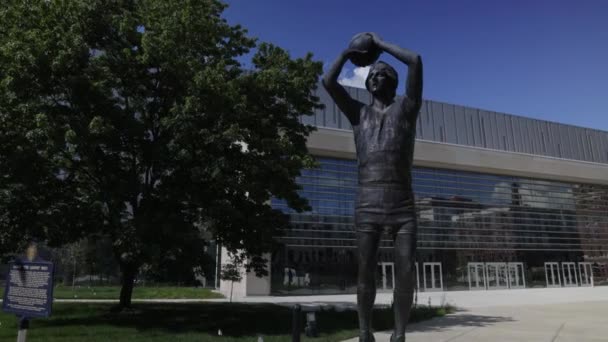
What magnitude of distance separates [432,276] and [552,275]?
13247 millimetres

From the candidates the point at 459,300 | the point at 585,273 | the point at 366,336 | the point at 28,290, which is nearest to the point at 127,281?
the point at 28,290

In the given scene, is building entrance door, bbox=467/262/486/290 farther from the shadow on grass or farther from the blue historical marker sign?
the blue historical marker sign

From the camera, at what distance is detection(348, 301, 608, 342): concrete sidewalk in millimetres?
10195

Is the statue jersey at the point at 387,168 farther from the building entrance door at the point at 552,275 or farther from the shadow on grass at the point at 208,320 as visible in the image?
the building entrance door at the point at 552,275

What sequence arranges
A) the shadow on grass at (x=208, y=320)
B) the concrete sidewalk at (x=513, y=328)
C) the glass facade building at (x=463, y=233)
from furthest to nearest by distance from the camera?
1. the glass facade building at (x=463, y=233)
2. the shadow on grass at (x=208, y=320)
3. the concrete sidewalk at (x=513, y=328)

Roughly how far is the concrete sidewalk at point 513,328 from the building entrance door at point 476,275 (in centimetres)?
2322

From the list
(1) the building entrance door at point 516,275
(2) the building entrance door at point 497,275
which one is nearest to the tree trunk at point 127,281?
(2) the building entrance door at point 497,275

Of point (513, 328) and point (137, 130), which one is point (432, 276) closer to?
point (513, 328)

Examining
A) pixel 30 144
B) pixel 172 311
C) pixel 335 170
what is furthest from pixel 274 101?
pixel 335 170

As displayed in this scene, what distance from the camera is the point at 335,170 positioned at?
113 ft

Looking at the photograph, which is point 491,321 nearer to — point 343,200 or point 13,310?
point 13,310

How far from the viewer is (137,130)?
40.8 ft

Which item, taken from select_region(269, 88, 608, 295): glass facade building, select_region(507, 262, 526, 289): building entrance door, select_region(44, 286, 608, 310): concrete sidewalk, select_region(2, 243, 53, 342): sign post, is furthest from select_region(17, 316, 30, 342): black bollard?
select_region(507, 262, 526, 289): building entrance door

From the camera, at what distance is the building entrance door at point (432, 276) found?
37.1m
